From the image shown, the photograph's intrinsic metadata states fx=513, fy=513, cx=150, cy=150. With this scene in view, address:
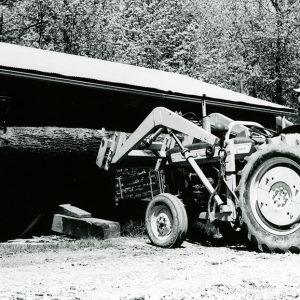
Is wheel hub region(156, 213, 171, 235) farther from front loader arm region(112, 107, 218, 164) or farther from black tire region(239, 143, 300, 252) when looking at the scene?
black tire region(239, 143, 300, 252)

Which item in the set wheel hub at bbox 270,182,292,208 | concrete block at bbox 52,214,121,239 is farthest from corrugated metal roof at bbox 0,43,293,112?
wheel hub at bbox 270,182,292,208

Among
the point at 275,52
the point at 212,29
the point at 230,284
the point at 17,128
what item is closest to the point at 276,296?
the point at 230,284

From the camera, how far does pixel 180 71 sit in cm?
3247

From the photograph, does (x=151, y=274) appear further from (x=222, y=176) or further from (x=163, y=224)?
(x=163, y=224)

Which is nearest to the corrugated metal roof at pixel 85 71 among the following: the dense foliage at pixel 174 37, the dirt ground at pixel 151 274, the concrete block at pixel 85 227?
the concrete block at pixel 85 227

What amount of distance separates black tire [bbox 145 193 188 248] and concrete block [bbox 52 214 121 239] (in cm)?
123

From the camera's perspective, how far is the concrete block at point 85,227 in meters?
8.47

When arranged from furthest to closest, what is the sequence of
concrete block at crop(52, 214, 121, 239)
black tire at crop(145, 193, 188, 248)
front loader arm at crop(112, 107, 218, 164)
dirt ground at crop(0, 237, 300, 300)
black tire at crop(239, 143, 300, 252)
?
concrete block at crop(52, 214, 121, 239) → front loader arm at crop(112, 107, 218, 164) → black tire at crop(145, 193, 188, 248) → black tire at crop(239, 143, 300, 252) → dirt ground at crop(0, 237, 300, 300)

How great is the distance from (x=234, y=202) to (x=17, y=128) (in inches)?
193

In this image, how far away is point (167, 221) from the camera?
716 cm

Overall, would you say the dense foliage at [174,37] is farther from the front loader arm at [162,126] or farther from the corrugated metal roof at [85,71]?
the front loader arm at [162,126]

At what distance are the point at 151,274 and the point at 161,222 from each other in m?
2.43

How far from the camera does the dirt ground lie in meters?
3.83

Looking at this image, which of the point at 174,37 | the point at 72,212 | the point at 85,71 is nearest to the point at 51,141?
the point at 72,212
